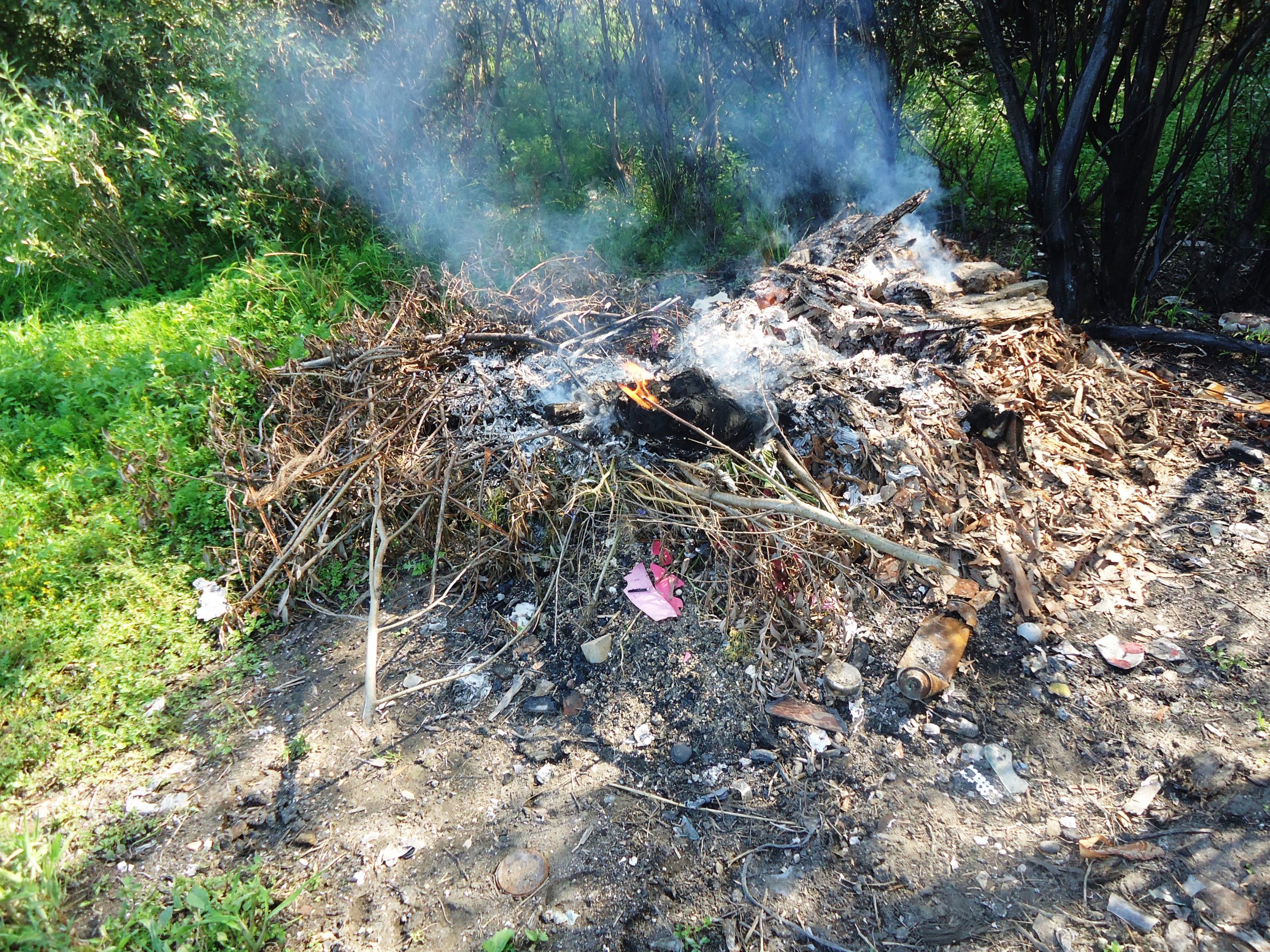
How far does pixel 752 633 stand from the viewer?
8.48ft

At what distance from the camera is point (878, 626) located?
260 centimetres

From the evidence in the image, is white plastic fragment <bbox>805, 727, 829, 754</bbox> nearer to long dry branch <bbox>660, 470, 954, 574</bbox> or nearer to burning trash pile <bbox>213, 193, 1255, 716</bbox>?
burning trash pile <bbox>213, 193, 1255, 716</bbox>

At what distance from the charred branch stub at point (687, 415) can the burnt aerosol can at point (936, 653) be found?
43.4 inches

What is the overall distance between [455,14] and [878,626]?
549cm

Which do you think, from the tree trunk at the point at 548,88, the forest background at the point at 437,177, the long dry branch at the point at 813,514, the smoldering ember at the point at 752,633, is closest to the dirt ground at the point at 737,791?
the smoldering ember at the point at 752,633

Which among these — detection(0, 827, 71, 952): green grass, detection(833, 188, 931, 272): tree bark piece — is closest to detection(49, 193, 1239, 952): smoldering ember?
detection(0, 827, 71, 952): green grass


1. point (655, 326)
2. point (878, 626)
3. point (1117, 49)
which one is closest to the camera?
point (878, 626)

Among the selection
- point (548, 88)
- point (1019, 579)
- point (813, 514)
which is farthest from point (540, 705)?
point (548, 88)

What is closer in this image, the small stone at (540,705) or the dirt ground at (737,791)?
the dirt ground at (737,791)

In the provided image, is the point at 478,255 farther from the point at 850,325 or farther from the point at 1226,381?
the point at 1226,381

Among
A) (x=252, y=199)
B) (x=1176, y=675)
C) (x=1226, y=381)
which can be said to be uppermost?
(x=252, y=199)

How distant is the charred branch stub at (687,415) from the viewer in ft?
10.0

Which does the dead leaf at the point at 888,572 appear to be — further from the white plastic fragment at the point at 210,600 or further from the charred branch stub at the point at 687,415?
the white plastic fragment at the point at 210,600

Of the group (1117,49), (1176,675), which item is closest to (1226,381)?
(1117,49)
